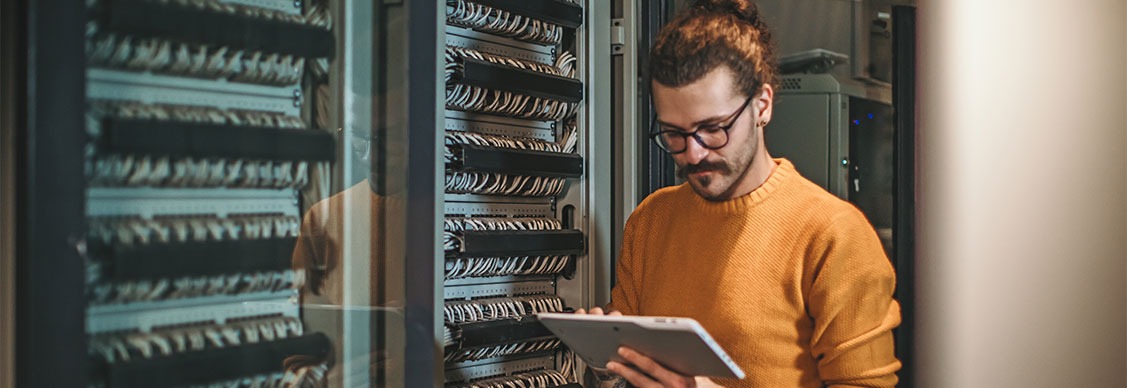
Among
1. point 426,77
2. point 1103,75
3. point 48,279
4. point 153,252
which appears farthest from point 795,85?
point 48,279

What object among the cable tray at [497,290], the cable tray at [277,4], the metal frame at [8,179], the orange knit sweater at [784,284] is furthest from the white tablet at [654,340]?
the metal frame at [8,179]

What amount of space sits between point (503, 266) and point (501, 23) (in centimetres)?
67

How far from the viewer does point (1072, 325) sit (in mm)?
1586

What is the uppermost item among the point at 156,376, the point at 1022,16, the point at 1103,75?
the point at 1022,16

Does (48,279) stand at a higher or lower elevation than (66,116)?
lower

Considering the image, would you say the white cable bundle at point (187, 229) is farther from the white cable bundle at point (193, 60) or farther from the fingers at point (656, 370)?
the fingers at point (656, 370)

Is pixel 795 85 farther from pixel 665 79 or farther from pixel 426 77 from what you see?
pixel 426 77

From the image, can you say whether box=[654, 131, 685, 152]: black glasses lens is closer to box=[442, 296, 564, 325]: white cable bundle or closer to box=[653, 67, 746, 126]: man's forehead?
box=[653, 67, 746, 126]: man's forehead

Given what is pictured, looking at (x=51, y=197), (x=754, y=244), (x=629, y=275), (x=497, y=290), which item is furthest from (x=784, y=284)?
(x=51, y=197)

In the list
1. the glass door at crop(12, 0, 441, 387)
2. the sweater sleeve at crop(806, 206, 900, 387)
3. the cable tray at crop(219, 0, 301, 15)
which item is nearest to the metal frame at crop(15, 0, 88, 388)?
the glass door at crop(12, 0, 441, 387)

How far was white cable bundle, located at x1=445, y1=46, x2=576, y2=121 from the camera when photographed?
7.32 feet

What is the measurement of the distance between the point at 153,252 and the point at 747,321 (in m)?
1.14

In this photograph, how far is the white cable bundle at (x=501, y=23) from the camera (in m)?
2.27

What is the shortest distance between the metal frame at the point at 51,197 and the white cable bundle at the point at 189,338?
2.7 inches
